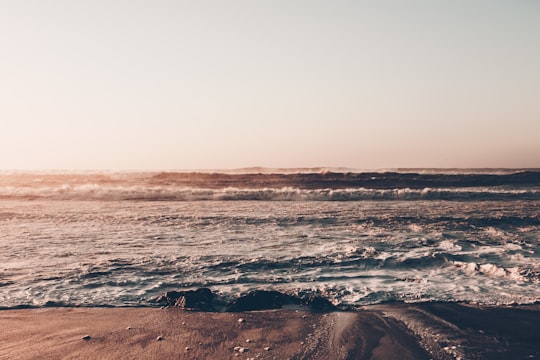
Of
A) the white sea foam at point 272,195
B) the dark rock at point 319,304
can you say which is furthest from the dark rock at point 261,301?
the white sea foam at point 272,195

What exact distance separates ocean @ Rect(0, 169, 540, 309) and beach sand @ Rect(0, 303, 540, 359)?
1.61ft

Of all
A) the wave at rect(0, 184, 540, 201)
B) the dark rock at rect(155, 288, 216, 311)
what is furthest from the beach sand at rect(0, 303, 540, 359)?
the wave at rect(0, 184, 540, 201)

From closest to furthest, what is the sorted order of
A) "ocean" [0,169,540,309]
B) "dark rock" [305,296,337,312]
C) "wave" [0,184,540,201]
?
"dark rock" [305,296,337,312] < "ocean" [0,169,540,309] < "wave" [0,184,540,201]

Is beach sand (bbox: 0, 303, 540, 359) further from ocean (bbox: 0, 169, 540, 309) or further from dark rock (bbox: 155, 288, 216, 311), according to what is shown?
ocean (bbox: 0, 169, 540, 309)

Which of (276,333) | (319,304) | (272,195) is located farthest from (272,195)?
(276,333)

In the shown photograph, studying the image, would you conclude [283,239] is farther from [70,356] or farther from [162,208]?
[162,208]

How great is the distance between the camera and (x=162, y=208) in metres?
18.0

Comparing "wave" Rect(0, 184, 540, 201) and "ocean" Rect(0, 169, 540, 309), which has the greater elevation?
"wave" Rect(0, 184, 540, 201)

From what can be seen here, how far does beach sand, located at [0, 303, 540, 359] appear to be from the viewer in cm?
463

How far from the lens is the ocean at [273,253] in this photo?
6793mm

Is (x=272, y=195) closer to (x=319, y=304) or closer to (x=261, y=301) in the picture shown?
(x=261, y=301)

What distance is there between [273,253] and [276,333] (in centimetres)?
409

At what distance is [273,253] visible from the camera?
923 centimetres

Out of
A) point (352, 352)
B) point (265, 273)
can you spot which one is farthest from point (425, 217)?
point (352, 352)
